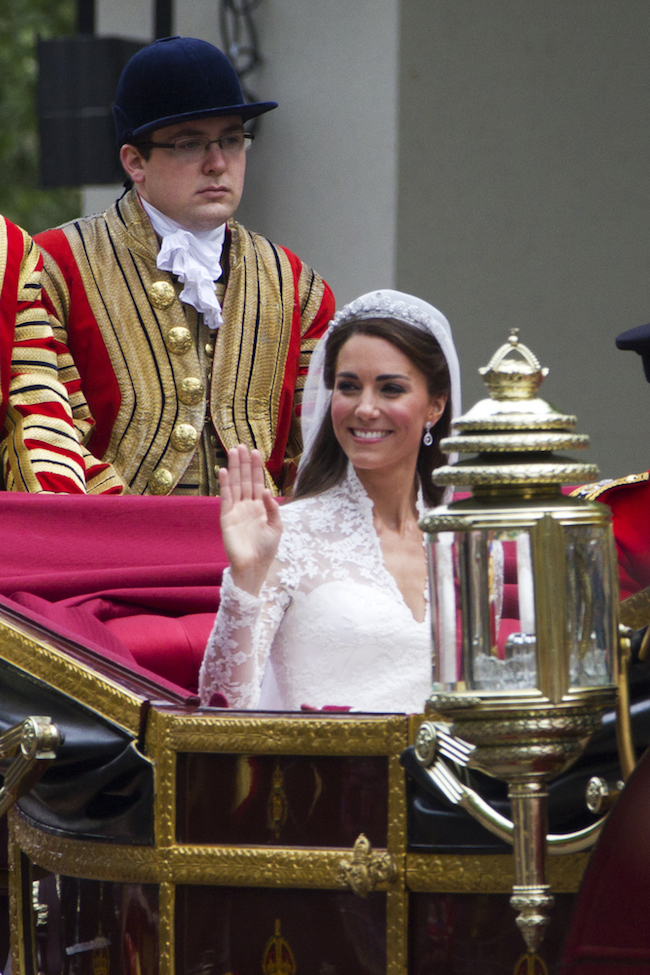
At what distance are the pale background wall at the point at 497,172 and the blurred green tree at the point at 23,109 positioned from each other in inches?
320

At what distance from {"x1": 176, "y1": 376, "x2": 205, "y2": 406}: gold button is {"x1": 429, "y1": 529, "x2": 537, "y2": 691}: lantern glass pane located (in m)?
2.01

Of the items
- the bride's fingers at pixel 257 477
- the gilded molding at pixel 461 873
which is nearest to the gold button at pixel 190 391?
the bride's fingers at pixel 257 477

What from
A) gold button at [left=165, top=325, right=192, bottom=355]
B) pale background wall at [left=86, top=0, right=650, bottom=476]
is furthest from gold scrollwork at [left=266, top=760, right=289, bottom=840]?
pale background wall at [left=86, top=0, right=650, bottom=476]

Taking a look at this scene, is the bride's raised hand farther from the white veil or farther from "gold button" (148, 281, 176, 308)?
"gold button" (148, 281, 176, 308)

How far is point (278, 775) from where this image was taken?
1.68 meters

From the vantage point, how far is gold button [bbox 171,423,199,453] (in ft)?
10.4

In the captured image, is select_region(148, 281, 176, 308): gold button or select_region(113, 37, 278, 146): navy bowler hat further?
select_region(148, 281, 176, 308): gold button

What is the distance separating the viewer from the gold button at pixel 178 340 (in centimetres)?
322

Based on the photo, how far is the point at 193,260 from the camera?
322cm

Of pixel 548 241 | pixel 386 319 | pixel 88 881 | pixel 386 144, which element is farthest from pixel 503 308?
pixel 88 881

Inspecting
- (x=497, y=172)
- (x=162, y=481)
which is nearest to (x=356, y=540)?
(x=162, y=481)

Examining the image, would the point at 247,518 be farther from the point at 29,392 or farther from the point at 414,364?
the point at 29,392

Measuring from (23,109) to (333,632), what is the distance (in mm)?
11720

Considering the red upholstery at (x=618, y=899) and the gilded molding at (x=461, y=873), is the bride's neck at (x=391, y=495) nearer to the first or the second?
the gilded molding at (x=461, y=873)
